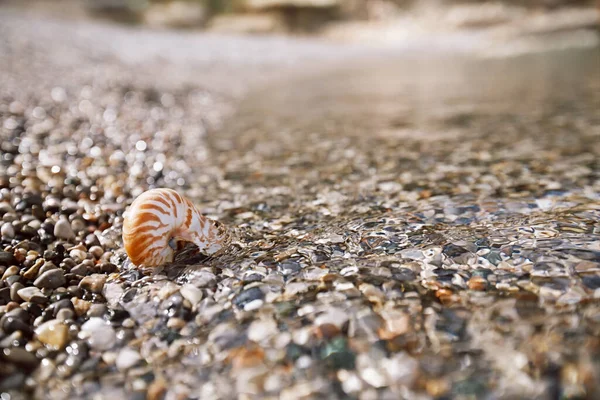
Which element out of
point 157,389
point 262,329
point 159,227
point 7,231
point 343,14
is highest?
point 343,14

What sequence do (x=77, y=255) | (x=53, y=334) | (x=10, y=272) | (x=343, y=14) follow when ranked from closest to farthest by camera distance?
(x=53, y=334)
(x=10, y=272)
(x=77, y=255)
(x=343, y=14)

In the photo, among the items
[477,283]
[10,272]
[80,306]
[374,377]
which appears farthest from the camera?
[10,272]

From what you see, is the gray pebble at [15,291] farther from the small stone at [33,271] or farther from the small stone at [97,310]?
the small stone at [97,310]

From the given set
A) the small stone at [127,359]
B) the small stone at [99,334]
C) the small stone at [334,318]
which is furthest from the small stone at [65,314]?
the small stone at [334,318]

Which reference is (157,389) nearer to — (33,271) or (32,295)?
(32,295)

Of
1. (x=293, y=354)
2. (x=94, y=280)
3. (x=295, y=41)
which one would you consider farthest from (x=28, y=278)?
(x=295, y=41)

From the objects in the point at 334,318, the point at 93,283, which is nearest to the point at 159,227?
the point at 93,283

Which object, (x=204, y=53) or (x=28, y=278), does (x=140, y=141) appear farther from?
(x=204, y=53)
